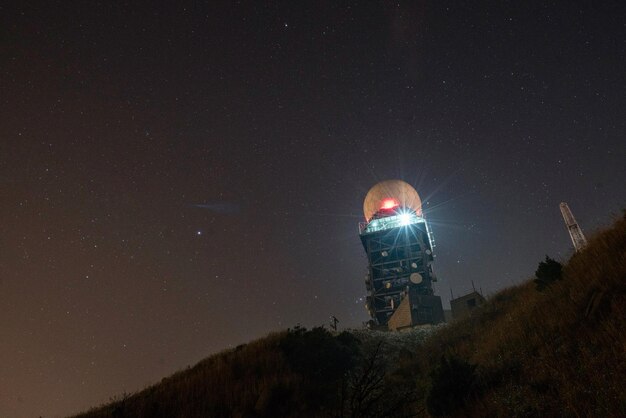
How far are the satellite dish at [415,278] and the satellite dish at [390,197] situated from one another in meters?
8.50

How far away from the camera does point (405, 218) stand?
41188mm

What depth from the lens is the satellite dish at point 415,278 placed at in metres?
36.5

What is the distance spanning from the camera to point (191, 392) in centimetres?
998

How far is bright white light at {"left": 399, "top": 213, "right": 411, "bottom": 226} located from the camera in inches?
1602

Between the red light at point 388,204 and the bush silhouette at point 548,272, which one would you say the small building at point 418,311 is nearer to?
the red light at point 388,204

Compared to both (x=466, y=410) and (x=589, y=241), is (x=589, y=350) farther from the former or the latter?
(x=589, y=241)

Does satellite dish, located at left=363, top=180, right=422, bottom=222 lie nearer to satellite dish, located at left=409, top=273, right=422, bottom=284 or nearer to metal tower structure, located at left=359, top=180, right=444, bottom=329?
metal tower structure, located at left=359, top=180, right=444, bottom=329

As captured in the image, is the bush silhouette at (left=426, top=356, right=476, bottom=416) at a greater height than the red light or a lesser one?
lesser

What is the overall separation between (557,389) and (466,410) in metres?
1.55

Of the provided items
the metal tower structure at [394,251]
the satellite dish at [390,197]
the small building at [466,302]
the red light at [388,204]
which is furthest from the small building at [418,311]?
the red light at [388,204]

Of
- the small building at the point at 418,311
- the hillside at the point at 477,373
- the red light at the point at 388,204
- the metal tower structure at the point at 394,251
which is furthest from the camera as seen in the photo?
the red light at the point at 388,204

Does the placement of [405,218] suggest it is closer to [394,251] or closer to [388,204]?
[388,204]

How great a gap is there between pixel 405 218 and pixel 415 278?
751 cm

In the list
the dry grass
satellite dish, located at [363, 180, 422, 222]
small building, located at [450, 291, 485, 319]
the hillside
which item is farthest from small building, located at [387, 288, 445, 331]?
the dry grass
